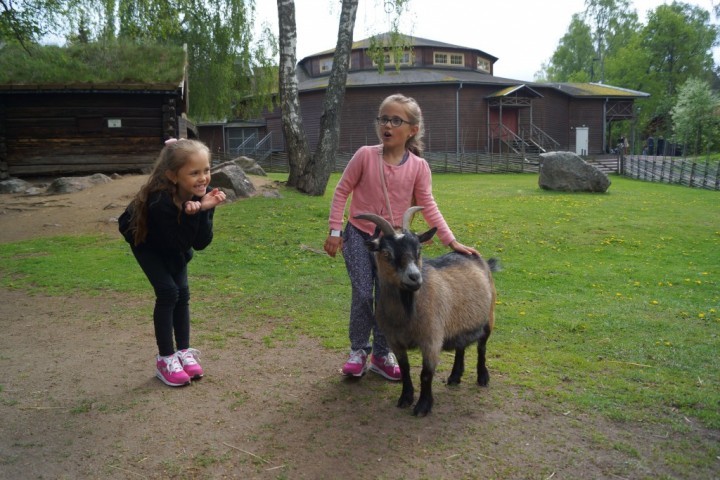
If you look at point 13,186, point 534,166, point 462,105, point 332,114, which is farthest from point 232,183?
point 462,105

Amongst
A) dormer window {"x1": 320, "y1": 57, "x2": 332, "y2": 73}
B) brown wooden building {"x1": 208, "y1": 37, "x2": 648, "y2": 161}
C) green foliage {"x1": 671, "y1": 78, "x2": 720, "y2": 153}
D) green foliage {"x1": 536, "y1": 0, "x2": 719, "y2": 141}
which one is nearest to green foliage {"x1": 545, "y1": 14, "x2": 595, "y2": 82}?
green foliage {"x1": 536, "y1": 0, "x2": 719, "y2": 141}

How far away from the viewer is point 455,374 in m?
4.54

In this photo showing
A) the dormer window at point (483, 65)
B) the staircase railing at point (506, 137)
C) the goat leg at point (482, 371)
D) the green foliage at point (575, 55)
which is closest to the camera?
the goat leg at point (482, 371)

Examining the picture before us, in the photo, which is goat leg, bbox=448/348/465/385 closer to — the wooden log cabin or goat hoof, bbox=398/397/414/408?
goat hoof, bbox=398/397/414/408

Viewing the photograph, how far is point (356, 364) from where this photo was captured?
4516 mm

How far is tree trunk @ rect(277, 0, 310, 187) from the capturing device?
596 inches

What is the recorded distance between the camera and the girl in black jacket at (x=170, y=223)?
408 cm

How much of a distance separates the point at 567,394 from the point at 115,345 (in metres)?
3.80

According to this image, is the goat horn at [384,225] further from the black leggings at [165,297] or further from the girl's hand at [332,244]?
the black leggings at [165,297]

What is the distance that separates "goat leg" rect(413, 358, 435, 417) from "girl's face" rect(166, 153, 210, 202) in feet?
6.24

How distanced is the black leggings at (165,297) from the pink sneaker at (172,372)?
0.05 m

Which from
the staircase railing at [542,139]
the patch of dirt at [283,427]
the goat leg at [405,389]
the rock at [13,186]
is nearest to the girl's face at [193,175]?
the patch of dirt at [283,427]

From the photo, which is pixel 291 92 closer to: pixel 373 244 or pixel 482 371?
pixel 482 371

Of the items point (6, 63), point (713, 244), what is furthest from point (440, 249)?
point (6, 63)
